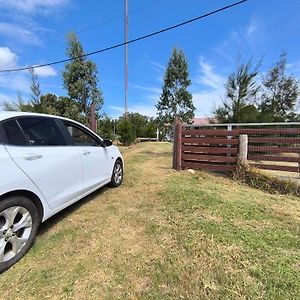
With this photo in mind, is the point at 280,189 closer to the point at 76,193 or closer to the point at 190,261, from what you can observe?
the point at 190,261

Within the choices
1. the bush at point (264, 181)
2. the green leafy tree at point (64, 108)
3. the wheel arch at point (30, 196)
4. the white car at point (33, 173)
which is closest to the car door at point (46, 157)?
the white car at point (33, 173)

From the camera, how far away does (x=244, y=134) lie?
6.30 meters

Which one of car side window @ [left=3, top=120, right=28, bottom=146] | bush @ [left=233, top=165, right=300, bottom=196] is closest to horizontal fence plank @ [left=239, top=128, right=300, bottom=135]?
bush @ [left=233, top=165, right=300, bottom=196]

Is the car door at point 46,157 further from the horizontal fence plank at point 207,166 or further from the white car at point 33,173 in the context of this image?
the horizontal fence plank at point 207,166

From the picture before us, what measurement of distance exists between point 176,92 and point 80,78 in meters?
6.20

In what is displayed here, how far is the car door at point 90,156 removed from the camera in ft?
13.3

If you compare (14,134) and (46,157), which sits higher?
(14,134)

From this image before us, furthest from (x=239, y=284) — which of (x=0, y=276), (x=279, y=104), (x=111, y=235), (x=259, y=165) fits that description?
(x=279, y=104)

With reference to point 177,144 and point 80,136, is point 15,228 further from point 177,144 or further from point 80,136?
point 177,144

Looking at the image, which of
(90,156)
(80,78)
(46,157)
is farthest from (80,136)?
(80,78)

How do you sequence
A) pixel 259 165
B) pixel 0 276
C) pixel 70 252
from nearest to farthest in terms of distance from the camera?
pixel 0 276 < pixel 70 252 < pixel 259 165

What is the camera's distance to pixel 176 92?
1834 cm

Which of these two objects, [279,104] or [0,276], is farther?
[279,104]

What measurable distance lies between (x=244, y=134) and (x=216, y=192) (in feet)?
6.31
